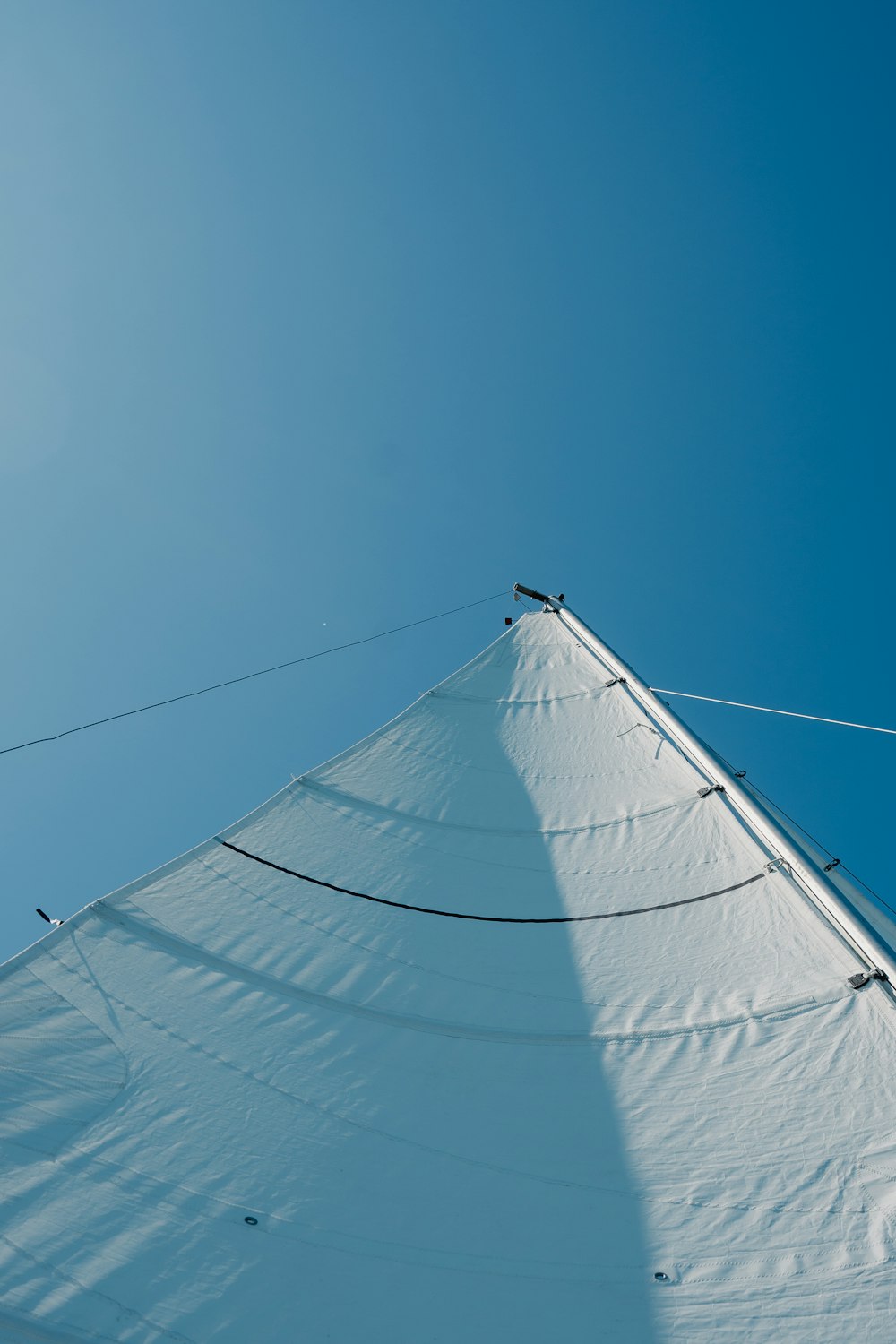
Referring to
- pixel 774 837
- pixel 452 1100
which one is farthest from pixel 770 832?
pixel 452 1100

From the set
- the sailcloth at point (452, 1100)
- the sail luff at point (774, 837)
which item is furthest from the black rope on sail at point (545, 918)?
the sail luff at point (774, 837)

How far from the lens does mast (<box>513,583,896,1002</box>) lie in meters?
2.65

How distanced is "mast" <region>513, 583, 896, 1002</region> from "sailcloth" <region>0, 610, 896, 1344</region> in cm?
7

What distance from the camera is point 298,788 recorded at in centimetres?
441

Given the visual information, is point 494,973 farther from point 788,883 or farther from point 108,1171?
point 108,1171

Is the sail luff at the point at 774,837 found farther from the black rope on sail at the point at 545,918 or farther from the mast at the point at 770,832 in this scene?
the black rope on sail at the point at 545,918

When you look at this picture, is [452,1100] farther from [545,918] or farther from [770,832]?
Result: [770,832]

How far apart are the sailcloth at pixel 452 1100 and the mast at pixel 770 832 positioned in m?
0.07

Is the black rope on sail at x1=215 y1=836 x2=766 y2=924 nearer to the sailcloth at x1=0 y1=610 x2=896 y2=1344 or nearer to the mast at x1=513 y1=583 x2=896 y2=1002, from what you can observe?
the sailcloth at x1=0 y1=610 x2=896 y2=1344

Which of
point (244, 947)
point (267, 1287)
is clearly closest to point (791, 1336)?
point (267, 1287)

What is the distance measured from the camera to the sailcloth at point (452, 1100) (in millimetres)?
1653

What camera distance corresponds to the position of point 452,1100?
91.0 inches

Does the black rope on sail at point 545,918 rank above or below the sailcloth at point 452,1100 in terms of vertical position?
above

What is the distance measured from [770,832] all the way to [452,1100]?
1913mm
